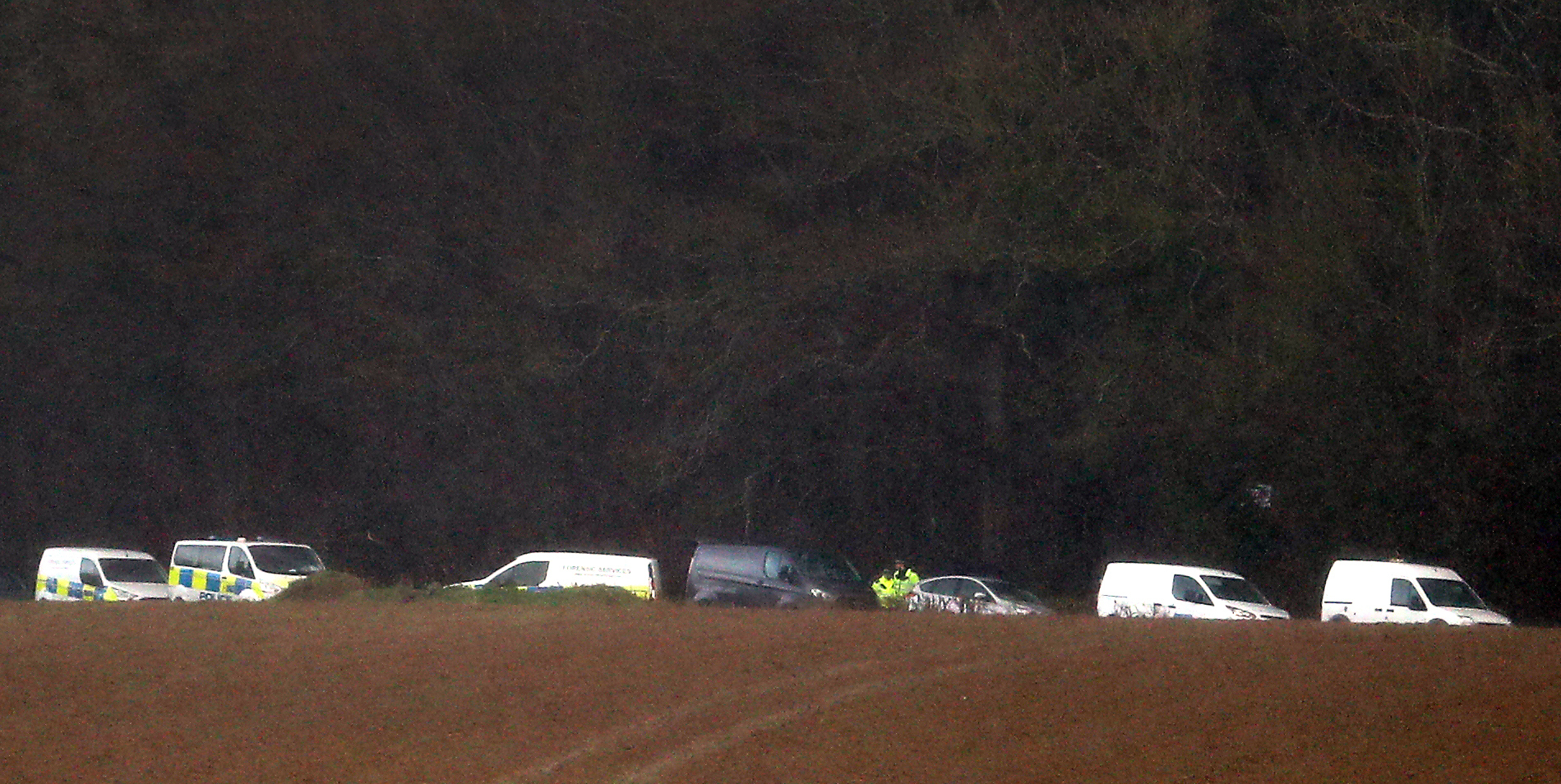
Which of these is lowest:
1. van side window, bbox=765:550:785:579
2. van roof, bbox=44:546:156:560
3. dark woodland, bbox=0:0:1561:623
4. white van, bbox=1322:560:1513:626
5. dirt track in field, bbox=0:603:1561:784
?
dirt track in field, bbox=0:603:1561:784

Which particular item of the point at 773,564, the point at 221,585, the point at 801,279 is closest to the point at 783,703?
the point at 773,564

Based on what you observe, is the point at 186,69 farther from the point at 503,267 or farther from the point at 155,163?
the point at 503,267

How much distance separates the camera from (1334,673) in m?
14.5

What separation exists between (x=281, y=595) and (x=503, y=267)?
1276cm

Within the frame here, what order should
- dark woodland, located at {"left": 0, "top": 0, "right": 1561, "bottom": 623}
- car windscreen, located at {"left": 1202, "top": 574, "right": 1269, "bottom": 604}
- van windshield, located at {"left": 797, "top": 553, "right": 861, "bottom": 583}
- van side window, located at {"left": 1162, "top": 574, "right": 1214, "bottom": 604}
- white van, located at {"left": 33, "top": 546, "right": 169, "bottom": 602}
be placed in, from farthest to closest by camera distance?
white van, located at {"left": 33, "top": 546, "right": 169, "bottom": 602}, van windshield, located at {"left": 797, "top": 553, "right": 861, "bottom": 583}, dark woodland, located at {"left": 0, "top": 0, "right": 1561, "bottom": 623}, car windscreen, located at {"left": 1202, "top": 574, "right": 1269, "bottom": 604}, van side window, located at {"left": 1162, "top": 574, "right": 1214, "bottom": 604}

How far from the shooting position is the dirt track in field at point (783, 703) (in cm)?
1233

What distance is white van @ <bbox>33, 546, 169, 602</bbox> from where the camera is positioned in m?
29.5

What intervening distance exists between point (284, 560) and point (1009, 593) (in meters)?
13.0

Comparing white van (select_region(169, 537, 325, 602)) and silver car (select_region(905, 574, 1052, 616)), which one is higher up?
white van (select_region(169, 537, 325, 602))

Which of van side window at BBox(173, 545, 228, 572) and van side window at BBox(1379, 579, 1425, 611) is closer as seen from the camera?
van side window at BBox(1379, 579, 1425, 611)

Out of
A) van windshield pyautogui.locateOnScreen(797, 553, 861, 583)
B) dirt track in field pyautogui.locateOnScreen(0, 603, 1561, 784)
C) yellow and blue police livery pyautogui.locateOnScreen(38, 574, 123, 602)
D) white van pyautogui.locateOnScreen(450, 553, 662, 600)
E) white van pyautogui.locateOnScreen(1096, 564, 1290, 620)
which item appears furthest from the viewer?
yellow and blue police livery pyautogui.locateOnScreen(38, 574, 123, 602)

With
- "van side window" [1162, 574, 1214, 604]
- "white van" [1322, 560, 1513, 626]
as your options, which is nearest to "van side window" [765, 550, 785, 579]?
"van side window" [1162, 574, 1214, 604]

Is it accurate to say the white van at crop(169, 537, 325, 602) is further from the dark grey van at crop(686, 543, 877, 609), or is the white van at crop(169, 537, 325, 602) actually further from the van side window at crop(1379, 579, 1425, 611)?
the van side window at crop(1379, 579, 1425, 611)

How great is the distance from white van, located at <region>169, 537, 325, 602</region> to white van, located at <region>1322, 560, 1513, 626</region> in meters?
16.6
